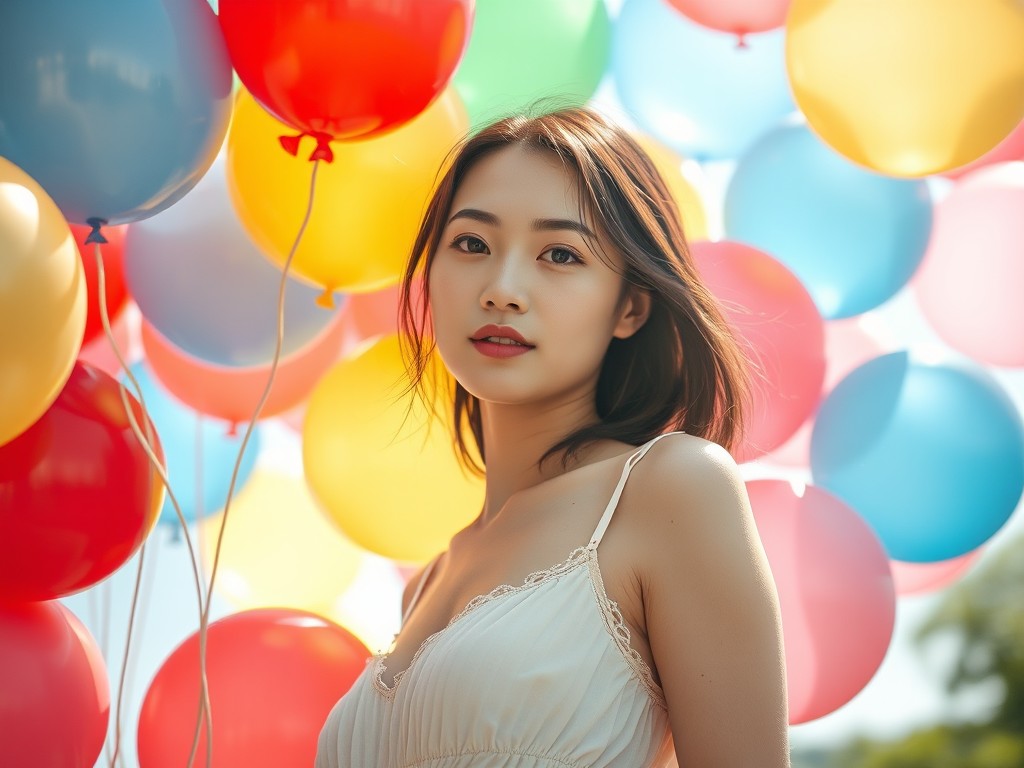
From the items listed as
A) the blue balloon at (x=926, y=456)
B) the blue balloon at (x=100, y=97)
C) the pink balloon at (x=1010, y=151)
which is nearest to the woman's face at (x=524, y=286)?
the blue balloon at (x=100, y=97)

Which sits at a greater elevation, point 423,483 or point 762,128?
point 762,128

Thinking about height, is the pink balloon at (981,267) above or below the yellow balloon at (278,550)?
above

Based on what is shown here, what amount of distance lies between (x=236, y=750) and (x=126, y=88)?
1022 millimetres

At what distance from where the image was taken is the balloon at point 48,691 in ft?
5.10

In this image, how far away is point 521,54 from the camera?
7.30ft

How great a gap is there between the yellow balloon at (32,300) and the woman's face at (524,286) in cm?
51

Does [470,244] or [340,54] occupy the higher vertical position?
[340,54]

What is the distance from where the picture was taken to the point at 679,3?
2262 mm

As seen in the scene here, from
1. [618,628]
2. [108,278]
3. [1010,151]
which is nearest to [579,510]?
[618,628]

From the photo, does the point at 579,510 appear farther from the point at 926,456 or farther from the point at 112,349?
the point at 112,349

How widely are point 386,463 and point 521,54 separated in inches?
33.4

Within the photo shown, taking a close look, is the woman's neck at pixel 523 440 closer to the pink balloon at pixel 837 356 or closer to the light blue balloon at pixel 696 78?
the pink balloon at pixel 837 356

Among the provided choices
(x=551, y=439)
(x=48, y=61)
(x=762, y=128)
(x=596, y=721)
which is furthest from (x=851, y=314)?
(x=48, y=61)

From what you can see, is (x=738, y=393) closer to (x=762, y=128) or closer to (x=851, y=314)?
(x=851, y=314)
